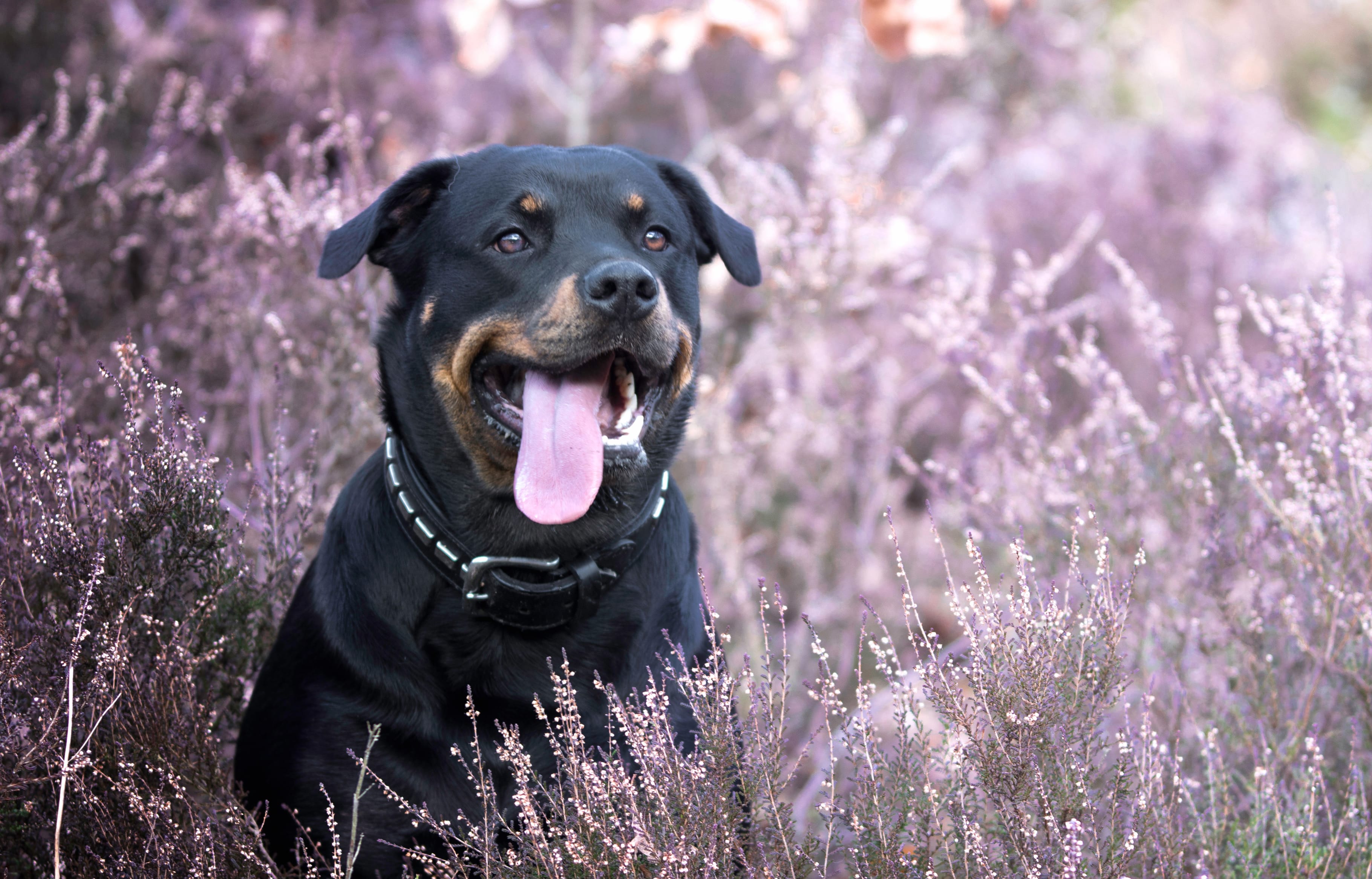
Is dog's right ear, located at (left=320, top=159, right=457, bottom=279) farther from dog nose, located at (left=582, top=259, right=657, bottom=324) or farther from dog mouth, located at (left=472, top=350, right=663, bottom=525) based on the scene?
dog nose, located at (left=582, top=259, right=657, bottom=324)

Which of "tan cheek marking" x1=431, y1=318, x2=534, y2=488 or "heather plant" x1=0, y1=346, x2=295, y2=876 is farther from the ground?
"tan cheek marking" x1=431, y1=318, x2=534, y2=488

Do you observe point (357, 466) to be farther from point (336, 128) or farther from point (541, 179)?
point (541, 179)

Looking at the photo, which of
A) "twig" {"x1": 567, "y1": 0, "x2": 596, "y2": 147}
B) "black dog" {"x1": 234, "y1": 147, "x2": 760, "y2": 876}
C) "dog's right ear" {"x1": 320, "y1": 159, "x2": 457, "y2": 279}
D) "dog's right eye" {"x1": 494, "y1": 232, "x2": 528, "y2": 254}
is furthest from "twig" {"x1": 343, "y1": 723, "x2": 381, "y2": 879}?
"twig" {"x1": 567, "y1": 0, "x2": 596, "y2": 147}

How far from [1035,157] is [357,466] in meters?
6.73

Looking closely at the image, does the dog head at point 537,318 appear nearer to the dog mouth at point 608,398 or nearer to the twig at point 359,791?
the dog mouth at point 608,398

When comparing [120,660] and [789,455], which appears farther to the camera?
[789,455]

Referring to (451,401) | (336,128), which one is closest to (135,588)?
(451,401)

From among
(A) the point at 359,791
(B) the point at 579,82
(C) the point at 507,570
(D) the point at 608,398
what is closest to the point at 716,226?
(D) the point at 608,398

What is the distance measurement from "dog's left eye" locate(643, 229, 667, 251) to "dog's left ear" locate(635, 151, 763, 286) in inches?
5.8

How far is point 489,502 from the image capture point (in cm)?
269

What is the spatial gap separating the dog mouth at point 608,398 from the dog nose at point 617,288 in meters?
0.13

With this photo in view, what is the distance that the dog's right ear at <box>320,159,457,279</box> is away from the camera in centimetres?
260

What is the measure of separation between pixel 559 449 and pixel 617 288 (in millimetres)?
384

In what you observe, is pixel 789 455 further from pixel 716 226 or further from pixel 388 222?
pixel 388 222
